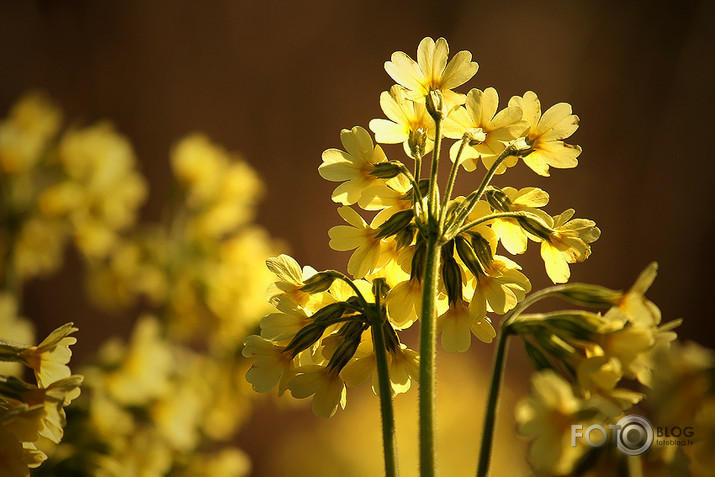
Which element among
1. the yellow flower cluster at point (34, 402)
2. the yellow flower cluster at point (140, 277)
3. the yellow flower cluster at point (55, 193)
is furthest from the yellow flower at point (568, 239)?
the yellow flower cluster at point (55, 193)

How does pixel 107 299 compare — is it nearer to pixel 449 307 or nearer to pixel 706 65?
pixel 449 307

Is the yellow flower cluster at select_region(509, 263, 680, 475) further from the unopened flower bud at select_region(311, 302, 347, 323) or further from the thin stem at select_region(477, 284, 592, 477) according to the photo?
the unopened flower bud at select_region(311, 302, 347, 323)

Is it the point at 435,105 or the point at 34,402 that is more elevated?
the point at 435,105

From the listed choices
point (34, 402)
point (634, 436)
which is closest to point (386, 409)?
point (634, 436)

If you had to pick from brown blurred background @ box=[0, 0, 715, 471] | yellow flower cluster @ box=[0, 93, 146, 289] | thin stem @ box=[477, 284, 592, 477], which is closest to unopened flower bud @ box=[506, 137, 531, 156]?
thin stem @ box=[477, 284, 592, 477]

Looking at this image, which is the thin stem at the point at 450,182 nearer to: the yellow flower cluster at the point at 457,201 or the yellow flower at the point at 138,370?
the yellow flower cluster at the point at 457,201

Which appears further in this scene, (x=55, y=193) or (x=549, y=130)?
(x=55, y=193)

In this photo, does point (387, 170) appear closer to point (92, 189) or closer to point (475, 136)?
point (475, 136)
